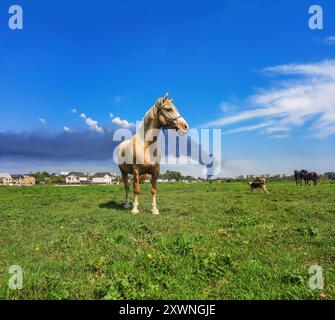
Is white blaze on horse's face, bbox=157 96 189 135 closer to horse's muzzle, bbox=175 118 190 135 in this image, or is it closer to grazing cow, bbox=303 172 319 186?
horse's muzzle, bbox=175 118 190 135

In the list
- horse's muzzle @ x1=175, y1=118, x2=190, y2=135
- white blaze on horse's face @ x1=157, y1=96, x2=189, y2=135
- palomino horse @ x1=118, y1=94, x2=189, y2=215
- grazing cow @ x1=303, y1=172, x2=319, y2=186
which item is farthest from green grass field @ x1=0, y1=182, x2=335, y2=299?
grazing cow @ x1=303, y1=172, x2=319, y2=186

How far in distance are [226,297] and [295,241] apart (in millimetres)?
4249

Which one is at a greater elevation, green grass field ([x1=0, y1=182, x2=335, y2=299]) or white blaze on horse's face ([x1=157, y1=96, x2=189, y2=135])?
white blaze on horse's face ([x1=157, y1=96, x2=189, y2=135])

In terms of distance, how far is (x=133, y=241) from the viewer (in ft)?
29.5

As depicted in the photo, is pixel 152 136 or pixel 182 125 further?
pixel 152 136

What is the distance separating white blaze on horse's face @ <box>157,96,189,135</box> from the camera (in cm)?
1329

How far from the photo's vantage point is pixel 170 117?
13375mm

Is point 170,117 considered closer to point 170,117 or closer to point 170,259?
point 170,117

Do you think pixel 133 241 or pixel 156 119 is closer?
pixel 133 241

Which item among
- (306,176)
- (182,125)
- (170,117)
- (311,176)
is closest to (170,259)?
(182,125)
